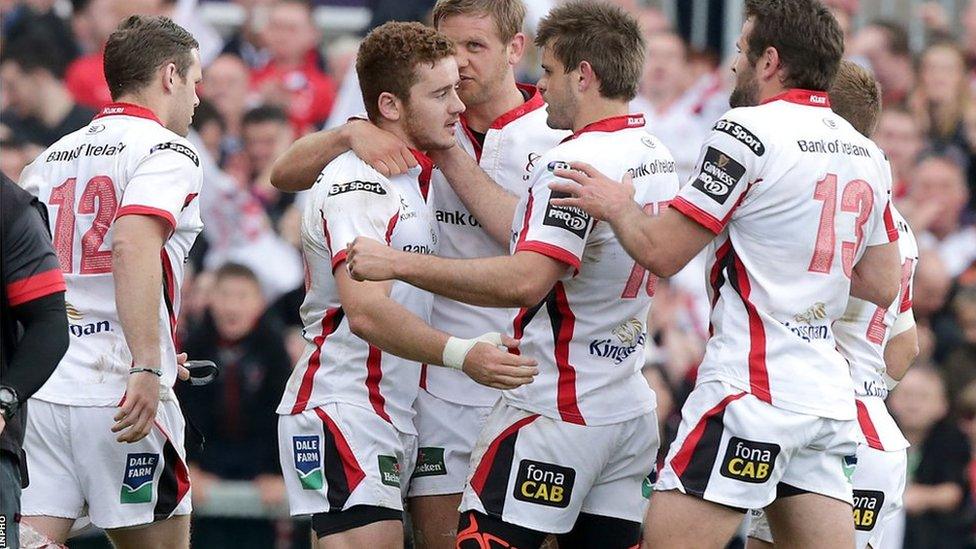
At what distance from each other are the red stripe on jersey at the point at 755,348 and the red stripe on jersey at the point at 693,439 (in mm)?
66

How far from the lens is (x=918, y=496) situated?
10859mm

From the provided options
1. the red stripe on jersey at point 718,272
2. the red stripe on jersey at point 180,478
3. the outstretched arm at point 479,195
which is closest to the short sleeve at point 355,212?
the outstretched arm at point 479,195

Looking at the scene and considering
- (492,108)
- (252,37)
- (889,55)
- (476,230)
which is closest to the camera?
(476,230)

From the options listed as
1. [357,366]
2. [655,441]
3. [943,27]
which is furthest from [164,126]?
[943,27]

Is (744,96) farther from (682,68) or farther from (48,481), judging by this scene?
(682,68)

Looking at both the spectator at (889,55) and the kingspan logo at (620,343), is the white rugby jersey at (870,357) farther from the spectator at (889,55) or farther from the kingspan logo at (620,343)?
the spectator at (889,55)

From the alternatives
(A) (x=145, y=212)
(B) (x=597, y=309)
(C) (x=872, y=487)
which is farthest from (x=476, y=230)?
(C) (x=872, y=487)

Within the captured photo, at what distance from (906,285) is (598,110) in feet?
5.62

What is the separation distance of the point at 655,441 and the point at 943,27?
743 cm

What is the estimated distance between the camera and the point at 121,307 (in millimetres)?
6328

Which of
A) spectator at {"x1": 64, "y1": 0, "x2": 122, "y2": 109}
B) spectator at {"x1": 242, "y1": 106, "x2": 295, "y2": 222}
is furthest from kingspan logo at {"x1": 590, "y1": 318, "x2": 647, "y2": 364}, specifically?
spectator at {"x1": 64, "y1": 0, "x2": 122, "y2": 109}

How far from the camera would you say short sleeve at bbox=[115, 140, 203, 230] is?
21.0 feet

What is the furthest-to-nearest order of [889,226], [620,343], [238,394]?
[238,394], [620,343], [889,226]

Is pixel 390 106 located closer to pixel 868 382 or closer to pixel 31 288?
pixel 31 288
